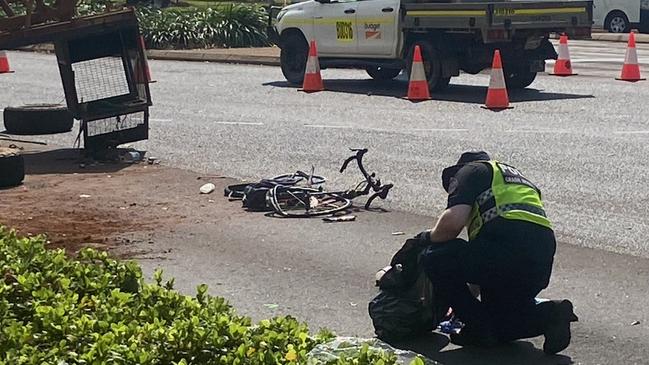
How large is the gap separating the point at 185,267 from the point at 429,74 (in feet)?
37.2

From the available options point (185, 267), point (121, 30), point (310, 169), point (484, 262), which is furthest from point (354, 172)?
point (484, 262)

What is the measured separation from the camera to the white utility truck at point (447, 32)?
60.6 feet

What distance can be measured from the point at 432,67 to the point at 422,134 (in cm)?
484

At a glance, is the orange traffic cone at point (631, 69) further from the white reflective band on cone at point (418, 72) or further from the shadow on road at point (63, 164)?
the shadow on road at point (63, 164)

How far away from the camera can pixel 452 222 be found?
21.2ft

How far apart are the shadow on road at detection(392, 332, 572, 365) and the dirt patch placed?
9.54 ft

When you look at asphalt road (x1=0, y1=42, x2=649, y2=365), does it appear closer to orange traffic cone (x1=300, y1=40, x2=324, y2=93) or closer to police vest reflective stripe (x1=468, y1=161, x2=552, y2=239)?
orange traffic cone (x1=300, y1=40, x2=324, y2=93)

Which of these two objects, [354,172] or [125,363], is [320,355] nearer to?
[125,363]

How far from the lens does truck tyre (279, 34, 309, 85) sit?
2147cm

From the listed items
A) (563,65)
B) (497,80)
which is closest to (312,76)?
(497,80)

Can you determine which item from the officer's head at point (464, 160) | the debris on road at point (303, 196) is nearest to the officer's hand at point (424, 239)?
the officer's head at point (464, 160)

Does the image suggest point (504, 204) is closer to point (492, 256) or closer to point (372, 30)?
point (492, 256)

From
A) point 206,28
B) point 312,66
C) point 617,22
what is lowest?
point 617,22

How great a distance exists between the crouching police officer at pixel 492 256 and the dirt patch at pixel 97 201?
3.09 metres
